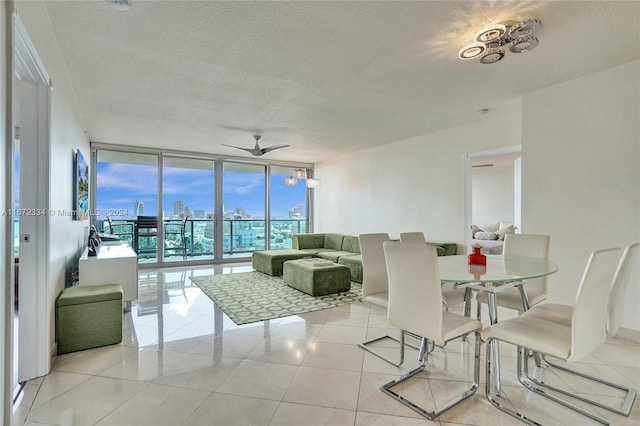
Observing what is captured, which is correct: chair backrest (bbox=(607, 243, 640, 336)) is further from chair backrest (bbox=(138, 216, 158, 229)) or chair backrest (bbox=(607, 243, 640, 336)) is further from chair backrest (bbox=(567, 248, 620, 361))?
chair backrest (bbox=(138, 216, 158, 229))

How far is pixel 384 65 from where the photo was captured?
2900mm

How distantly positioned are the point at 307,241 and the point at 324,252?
0.79 meters

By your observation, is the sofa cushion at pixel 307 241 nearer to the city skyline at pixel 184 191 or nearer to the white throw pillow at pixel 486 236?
the city skyline at pixel 184 191

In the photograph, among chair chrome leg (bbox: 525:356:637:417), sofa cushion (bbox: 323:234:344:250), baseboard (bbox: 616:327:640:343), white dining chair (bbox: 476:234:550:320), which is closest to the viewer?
chair chrome leg (bbox: 525:356:637:417)

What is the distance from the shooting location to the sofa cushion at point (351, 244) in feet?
21.0

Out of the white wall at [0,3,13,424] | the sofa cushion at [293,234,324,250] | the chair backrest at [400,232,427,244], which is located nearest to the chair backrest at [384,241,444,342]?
the chair backrest at [400,232,427,244]

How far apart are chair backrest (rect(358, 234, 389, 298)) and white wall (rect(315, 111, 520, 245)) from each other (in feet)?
8.49

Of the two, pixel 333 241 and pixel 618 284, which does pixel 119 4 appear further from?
pixel 333 241

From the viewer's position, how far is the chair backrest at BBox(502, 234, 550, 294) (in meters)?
2.79

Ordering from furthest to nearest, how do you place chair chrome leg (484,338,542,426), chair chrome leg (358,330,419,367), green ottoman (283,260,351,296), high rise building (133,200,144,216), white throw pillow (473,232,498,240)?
white throw pillow (473,232,498,240) < high rise building (133,200,144,216) < green ottoman (283,260,351,296) < chair chrome leg (358,330,419,367) < chair chrome leg (484,338,542,426)

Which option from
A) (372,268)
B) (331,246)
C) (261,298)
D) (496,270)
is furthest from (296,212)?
(496,270)

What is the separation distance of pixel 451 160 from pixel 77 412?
532 centimetres

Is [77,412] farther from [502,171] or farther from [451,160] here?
[502,171]

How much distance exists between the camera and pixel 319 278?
4484 millimetres
